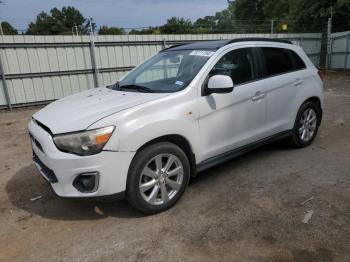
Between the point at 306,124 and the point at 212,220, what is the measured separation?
277cm

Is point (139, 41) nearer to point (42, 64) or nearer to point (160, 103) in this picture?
point (42, 64)

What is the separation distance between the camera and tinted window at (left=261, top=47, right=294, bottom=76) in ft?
14.9

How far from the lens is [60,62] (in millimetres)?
11477

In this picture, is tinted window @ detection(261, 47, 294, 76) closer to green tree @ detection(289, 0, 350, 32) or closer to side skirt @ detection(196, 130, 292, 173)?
side skirt @ detection(196, 130, 292, 173)

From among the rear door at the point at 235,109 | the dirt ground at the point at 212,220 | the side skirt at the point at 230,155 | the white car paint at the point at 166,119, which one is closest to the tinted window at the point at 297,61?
the white car paint at the point at 166,119

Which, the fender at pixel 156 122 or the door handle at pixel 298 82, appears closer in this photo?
the fender at pixel 156 122

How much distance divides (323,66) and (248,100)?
1731cm

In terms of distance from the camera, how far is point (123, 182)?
123 inches

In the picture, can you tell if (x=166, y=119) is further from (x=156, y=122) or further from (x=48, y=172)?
(x=48, y=172)

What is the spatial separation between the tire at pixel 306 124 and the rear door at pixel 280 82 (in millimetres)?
242

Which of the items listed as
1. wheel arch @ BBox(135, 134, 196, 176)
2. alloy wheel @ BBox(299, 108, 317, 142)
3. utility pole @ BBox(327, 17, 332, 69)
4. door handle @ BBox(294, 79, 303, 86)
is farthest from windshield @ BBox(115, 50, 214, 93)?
utility pole @ BBox(327, 17, 332, 69)

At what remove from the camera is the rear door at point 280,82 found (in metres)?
4.49

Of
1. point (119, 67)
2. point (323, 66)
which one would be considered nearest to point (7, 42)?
point (119, 67)

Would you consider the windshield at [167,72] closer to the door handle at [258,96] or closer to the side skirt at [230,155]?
the door handle at [258,96]
